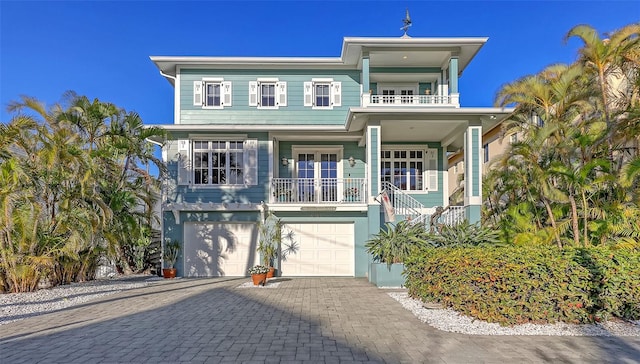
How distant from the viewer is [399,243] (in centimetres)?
1052

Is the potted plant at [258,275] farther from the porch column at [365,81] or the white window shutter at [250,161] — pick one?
the porch column at [365,81]

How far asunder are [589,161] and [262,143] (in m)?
9.80

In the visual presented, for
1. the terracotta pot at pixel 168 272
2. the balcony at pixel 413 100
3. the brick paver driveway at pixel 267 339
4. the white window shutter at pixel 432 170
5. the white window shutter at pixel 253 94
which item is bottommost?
the terracotta pot at pixel 168 272

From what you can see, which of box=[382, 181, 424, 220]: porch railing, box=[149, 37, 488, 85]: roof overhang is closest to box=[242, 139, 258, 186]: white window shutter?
box=[149, 37, 488, 85]: roof overhang

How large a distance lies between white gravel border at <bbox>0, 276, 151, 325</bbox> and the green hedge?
326 inches

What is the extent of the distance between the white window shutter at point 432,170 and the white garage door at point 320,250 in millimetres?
3600

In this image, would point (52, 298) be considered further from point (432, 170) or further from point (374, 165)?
point (432, 170)

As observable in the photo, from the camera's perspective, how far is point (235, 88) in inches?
569

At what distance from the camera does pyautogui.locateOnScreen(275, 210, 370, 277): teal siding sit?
13.4 m

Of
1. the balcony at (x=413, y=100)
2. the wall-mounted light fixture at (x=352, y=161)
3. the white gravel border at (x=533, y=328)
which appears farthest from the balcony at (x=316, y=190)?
the white gravel border at (x=533, y=328)

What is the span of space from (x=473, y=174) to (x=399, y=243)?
12.3ft

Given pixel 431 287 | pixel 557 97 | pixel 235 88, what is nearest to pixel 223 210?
pixel 235 88

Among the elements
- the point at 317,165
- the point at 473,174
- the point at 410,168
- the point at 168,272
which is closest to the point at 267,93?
the point at 317,165

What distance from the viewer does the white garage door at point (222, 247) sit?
13.7 m
